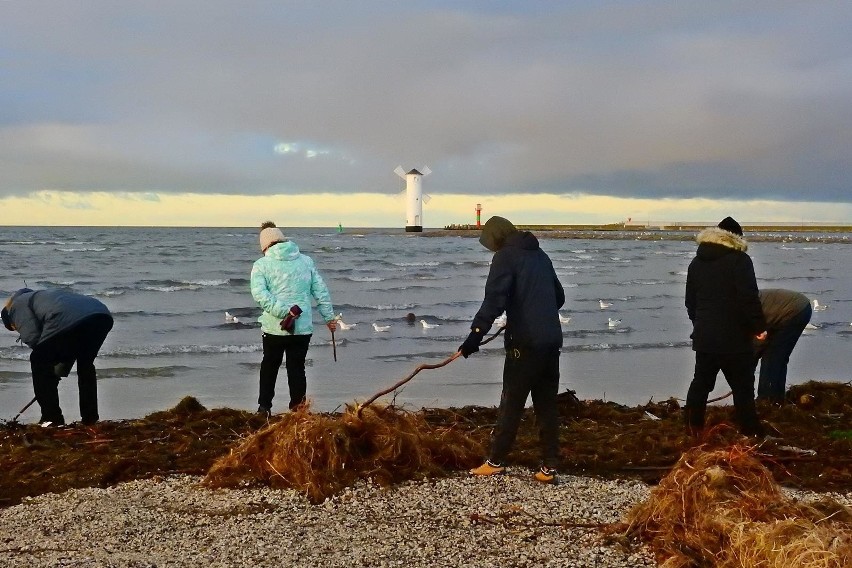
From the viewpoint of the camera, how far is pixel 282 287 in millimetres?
8508

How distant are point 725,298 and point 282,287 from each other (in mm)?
Answer: 3907

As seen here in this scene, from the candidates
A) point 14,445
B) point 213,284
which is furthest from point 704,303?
point 213,284

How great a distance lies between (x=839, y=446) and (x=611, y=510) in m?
2.88

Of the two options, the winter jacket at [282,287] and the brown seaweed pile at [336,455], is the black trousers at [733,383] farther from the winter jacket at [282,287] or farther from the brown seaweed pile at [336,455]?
the winter jacket at [282,287]

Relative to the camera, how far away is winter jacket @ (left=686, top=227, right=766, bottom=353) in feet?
23.3

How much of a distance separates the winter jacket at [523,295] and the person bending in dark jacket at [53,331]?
13.5 ft

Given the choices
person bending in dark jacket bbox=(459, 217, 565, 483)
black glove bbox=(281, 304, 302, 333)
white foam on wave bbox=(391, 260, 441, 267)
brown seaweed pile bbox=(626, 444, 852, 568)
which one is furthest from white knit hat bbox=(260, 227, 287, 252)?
white foam on wave bbox=(391, 260, 441, 267)

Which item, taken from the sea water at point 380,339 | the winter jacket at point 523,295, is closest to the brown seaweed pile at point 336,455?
the winter jacket at point 523,295

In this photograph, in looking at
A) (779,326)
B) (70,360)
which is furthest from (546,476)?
(70,360)

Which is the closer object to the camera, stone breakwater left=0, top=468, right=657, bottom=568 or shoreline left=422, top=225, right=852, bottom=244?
stone breakwater left=0, top=468, right=657, bottom=568

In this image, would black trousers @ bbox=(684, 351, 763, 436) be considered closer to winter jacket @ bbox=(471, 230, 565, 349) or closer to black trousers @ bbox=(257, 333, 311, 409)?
winter jacket @ bbox=(471, 230, 565, 349)

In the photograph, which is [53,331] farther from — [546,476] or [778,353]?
[778,353]

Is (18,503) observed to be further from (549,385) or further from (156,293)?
(156,293)

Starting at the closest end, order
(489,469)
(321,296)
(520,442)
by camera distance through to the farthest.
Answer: (489,469), (520,442), (321,296)
